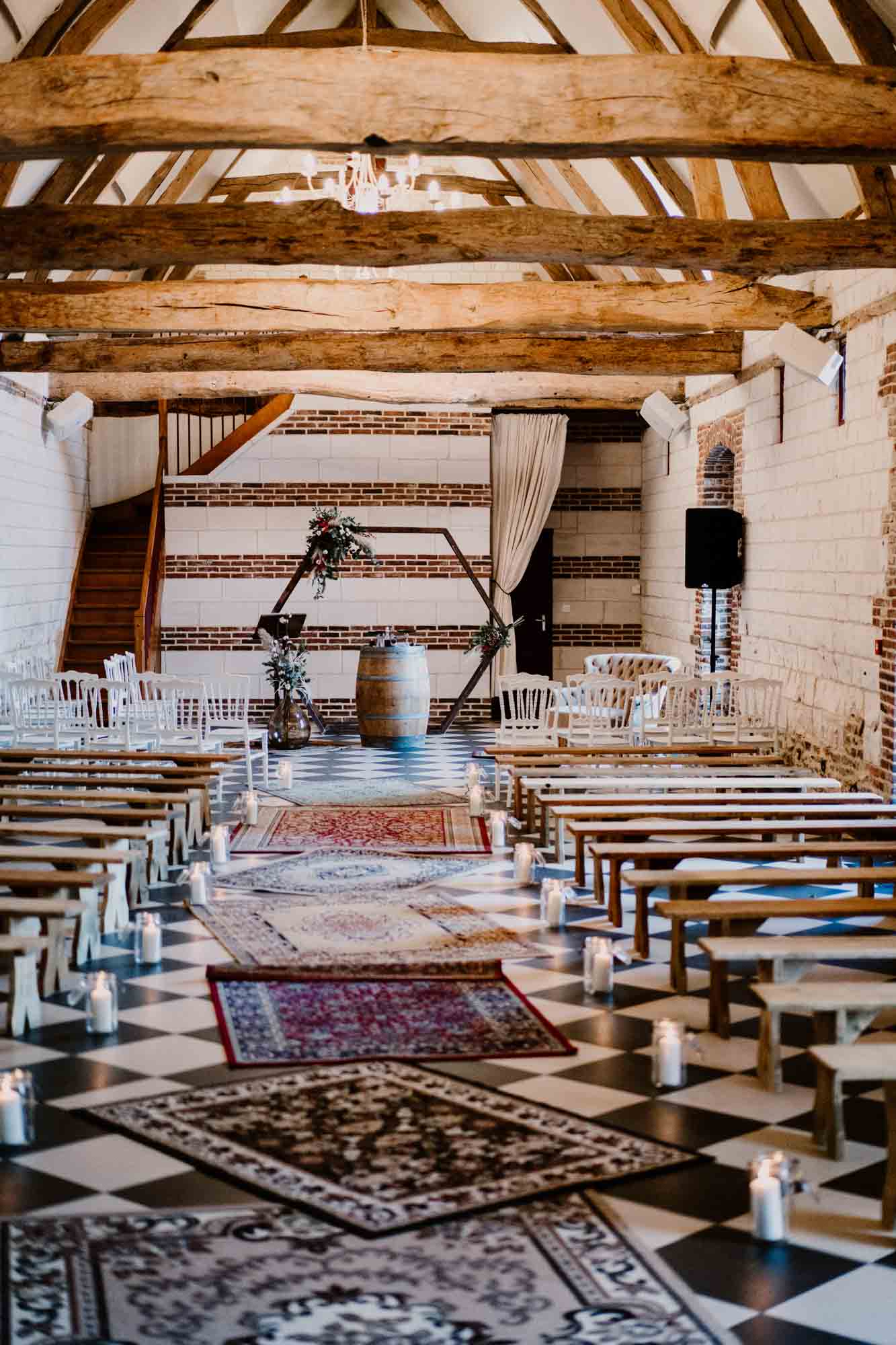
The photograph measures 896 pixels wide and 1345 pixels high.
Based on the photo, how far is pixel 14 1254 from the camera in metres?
3.07

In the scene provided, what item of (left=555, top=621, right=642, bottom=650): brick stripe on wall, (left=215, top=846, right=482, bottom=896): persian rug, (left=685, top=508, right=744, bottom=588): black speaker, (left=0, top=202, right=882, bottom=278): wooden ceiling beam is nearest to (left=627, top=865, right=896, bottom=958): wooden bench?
(left=215, top=846, right=482, bottom=896): persian rug

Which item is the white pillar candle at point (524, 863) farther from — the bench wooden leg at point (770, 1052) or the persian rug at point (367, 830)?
the bench wooden leg at point (770, 1052)

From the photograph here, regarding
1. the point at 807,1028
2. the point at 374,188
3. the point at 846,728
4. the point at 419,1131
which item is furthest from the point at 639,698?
the point at 419,1131

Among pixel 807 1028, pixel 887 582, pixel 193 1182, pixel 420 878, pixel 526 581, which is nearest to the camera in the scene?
pixel 193 1182

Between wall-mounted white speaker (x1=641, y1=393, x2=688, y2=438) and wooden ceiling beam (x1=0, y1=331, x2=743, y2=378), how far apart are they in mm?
1292

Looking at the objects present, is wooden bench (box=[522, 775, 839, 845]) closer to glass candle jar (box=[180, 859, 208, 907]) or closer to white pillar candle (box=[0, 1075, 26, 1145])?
glass candle jar (box=[180, 859, 208, 907])

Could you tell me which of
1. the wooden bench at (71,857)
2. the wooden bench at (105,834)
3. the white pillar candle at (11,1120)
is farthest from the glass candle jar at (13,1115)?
the wooden bench at (105,834)

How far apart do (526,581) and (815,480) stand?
6758 millimetres

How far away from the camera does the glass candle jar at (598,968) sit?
5012 mm

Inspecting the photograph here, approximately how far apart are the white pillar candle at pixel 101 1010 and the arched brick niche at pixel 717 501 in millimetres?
7405

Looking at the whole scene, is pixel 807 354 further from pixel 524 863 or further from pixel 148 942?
pixel 148 942

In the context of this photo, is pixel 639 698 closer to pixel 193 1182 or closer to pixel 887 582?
pixel 887 582

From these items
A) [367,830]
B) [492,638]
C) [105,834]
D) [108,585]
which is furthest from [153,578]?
[105,834]

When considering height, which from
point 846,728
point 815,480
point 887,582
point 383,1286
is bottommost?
point 383,1286
